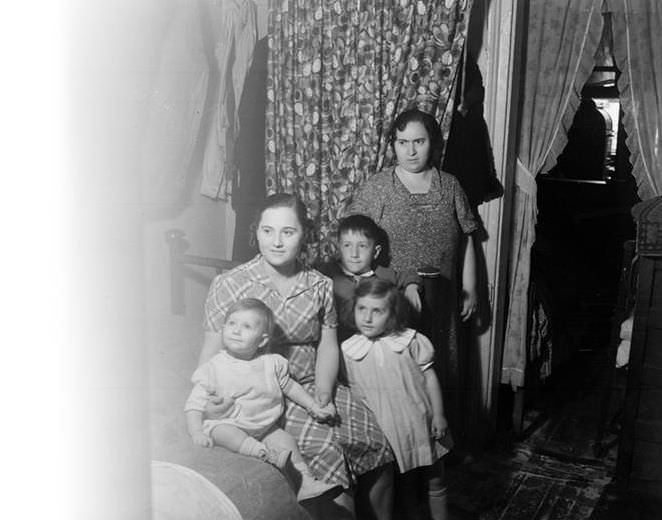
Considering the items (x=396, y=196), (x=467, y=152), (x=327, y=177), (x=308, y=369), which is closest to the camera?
(x=308, y=369)

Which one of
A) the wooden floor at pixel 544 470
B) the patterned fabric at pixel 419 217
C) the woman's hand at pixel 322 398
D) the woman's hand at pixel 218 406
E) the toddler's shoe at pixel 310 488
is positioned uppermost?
the patterned fabric at pixel 419 217

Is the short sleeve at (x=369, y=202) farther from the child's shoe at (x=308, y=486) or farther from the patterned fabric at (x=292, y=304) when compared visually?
the child's shoe at (x=308, y=486)

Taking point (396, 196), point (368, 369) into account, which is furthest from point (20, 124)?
point (396, 196)

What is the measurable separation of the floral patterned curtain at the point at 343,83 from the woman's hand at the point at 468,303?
0.43 metres

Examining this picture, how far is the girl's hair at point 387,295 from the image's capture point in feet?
4.92

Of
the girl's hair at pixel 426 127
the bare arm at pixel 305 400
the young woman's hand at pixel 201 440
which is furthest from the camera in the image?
the girl's hair at pixel 426 127

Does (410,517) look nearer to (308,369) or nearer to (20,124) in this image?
(308,369)

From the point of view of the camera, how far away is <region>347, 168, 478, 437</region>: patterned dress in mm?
1739

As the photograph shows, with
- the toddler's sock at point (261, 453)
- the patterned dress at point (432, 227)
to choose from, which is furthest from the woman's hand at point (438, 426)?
the toddler's sock at point (261, 453)

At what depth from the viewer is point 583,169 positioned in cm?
345

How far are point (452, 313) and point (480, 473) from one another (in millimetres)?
486

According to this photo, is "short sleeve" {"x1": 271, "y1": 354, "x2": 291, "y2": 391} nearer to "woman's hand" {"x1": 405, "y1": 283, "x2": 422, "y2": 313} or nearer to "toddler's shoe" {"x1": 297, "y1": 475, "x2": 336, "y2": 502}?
"toddler's shoe" {"x1": 297, "y1": 475, "x2": 336, "y2": 502}

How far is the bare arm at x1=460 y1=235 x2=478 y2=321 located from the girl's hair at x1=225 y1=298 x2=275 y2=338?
77cm

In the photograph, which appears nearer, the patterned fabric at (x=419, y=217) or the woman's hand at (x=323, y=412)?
the woman's hand at (x=323, y=412)
